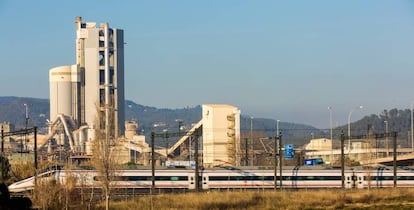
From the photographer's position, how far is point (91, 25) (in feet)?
476

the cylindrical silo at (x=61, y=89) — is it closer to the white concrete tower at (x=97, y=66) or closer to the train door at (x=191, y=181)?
the white concrete tower at (x=97, y=66)

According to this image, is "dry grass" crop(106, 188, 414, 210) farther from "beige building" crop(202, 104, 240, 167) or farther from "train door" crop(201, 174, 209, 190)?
"beige building" crop(202, 104, 240, 167)

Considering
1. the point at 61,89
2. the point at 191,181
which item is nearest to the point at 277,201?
the point at 191,181

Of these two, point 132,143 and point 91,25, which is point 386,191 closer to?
point 132,143

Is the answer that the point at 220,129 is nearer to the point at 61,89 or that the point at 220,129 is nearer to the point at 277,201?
the point at 61,89

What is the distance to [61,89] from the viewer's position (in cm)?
14100

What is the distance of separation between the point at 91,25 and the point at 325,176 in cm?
8650

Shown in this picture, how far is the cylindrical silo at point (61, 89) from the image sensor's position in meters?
141

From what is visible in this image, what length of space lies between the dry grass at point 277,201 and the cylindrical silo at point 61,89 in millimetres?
94612

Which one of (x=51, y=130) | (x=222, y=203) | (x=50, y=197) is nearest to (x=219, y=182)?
(x=222, y=203)

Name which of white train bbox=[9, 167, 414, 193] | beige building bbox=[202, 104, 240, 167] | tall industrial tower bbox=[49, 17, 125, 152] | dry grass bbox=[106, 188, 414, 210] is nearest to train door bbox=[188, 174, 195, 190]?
white train bbox=[9, 167, 414, 193]

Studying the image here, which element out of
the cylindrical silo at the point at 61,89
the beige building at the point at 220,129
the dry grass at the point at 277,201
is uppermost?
the cylindrical silo at the point at 61,89

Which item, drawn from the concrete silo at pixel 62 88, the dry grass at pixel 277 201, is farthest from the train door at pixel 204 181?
the concrete silo at pixel 62 88

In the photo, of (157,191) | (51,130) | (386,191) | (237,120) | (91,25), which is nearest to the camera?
(386,191)
